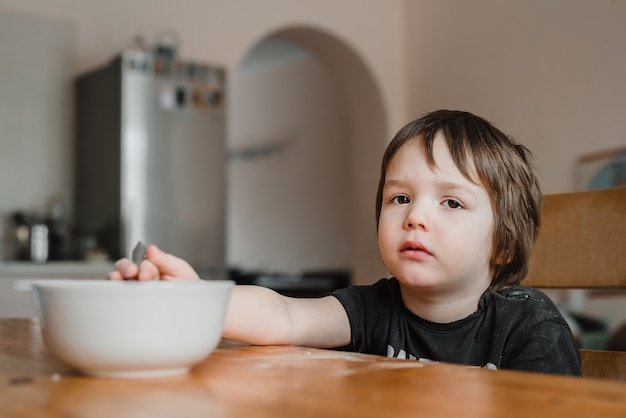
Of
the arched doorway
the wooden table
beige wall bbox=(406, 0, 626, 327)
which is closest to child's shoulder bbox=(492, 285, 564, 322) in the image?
the wooden table

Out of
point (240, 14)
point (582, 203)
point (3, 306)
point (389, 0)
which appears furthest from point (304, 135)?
point (582, 203)

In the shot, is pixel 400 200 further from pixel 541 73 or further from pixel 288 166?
pixel 288 166

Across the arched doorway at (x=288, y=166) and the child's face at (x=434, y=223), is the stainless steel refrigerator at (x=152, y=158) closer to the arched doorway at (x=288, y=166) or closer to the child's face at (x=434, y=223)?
the arched doorway at (x=288, y=166)

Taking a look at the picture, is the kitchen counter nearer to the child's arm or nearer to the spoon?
the child's arm

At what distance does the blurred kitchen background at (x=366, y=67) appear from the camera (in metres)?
3.80

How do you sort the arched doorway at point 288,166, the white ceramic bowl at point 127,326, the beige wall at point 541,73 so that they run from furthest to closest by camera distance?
1. the arched doorway at point 288,166
2. the beige wall at point 541,73
3. the white ceramic bowl at point 127,326

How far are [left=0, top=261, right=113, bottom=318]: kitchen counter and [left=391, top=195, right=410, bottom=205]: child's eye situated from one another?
99.0 inches

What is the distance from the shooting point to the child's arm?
30.4 inches

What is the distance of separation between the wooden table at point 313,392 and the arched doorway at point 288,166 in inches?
219

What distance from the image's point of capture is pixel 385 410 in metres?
0.46

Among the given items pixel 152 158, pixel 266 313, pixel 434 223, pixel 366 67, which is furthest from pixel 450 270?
pixel 366 67

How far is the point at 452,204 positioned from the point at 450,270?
95 millimetres

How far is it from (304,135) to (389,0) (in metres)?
2.46

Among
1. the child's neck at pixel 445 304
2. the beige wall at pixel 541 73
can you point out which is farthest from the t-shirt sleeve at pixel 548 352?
the beige wall at pixel 541 73
